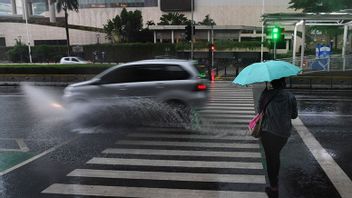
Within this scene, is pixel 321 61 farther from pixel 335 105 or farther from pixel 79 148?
pixel 79 148

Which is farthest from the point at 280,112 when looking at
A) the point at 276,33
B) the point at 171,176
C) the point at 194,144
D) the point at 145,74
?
the point at 276,33

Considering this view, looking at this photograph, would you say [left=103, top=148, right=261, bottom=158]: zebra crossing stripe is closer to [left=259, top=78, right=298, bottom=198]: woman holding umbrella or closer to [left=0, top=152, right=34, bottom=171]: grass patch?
[left=0, top=152, right=34, bottom=171]: grass patch

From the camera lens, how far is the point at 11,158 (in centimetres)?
783

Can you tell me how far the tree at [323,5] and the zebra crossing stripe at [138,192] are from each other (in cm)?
2840

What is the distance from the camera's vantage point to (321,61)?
26406 millimetres

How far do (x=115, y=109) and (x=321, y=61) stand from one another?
19697 mm

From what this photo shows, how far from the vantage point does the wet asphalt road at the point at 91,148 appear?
6012 mm

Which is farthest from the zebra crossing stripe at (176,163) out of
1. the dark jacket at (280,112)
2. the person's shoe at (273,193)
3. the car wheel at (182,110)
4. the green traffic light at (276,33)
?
the green traffic light at (276,33)

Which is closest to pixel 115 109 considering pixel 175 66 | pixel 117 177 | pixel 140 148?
pixel 175 66

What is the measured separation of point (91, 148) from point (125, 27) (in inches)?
2547

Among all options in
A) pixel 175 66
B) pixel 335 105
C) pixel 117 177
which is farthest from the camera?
pixel 335 105

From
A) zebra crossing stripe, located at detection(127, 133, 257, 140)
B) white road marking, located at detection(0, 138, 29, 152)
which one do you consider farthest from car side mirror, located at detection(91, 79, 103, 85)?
white road marking, located at detection(0, 138, 29, 152)

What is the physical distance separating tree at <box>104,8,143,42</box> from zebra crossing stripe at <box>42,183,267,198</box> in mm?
66339

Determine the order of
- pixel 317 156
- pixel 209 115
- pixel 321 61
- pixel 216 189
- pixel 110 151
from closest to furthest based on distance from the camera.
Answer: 1. pixel 216 189
2. pixel 317 156
3. pixel 110 151
4. pixel 209 115
5. pixel 321 61
